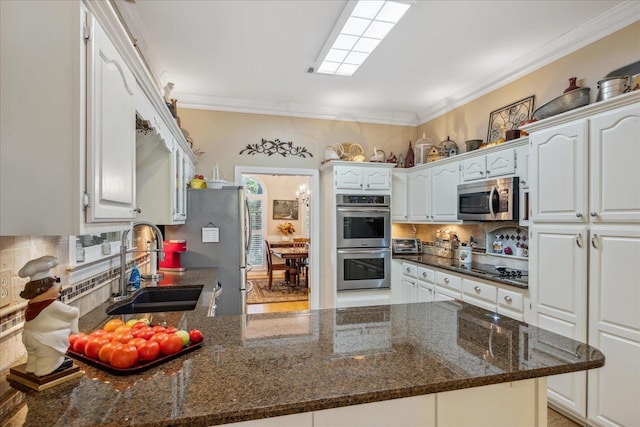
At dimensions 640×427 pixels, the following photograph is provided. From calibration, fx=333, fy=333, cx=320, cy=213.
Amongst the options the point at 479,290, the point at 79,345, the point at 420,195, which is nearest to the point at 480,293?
the point at 479,290

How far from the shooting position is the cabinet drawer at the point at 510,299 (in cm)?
257

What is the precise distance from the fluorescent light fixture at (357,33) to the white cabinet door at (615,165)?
1442mm

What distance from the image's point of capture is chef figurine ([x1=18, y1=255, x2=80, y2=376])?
90 cm

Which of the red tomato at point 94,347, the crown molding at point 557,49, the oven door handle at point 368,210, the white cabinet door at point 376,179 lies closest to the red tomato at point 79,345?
the red tomato at point 94,347

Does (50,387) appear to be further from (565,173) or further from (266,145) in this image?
(266,145)

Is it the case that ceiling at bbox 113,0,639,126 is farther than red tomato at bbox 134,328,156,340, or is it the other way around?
ceiling at bbox 113,0,639,126

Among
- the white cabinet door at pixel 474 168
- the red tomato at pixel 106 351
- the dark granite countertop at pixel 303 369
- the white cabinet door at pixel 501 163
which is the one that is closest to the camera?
the dark granite countertop at pixel 303 369

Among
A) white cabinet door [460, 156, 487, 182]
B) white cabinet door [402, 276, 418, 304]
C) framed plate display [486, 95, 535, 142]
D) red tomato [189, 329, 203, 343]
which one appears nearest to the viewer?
red tomato [189, 329, 203, 343]

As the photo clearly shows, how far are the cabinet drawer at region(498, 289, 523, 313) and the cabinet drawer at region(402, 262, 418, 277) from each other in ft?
3.93

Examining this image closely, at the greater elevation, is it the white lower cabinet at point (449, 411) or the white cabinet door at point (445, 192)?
the white cabinet door at point (445, 192)

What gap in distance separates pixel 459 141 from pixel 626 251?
93.1 inches

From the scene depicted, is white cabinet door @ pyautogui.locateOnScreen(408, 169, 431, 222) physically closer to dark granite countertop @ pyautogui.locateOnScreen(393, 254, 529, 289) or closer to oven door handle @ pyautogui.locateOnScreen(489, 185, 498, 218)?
dark granite countertop @ pyautogui.locateOnScreen(393, 254, 529, 289)

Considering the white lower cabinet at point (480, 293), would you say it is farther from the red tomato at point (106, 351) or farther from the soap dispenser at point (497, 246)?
the red tomato at point (106, 351)

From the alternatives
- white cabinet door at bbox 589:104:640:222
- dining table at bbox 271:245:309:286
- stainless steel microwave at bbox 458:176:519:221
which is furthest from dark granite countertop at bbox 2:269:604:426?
dining table at bbox 271:245:309:286
